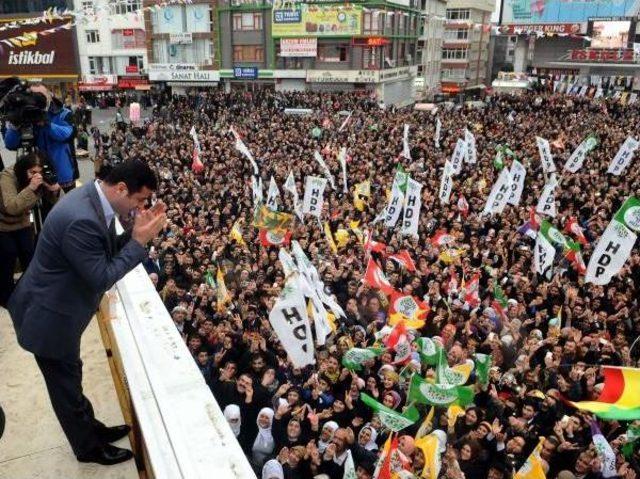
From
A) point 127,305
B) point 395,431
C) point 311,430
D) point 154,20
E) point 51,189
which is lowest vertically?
point 311,430

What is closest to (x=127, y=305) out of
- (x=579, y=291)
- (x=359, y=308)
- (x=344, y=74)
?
(x=359, y=308)

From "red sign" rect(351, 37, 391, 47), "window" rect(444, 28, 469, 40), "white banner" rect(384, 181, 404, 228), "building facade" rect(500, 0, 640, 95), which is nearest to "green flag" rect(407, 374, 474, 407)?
"white banner" rect(384, 181, 404, 228)

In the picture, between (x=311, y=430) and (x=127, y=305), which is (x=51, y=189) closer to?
(x=127, y=305)

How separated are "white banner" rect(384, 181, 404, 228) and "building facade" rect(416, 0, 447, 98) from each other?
42.6 metres

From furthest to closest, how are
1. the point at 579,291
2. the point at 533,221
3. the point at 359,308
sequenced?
the point at 533,221, the point at 579,291, the point at 359,308

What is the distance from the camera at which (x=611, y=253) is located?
27.5 ft

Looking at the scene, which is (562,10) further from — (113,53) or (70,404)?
(70,404)

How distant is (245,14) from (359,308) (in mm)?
39011

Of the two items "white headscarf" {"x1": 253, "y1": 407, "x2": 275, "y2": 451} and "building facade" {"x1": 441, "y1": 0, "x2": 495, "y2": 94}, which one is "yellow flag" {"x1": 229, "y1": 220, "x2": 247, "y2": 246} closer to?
"white headscarf" {"x1": 253, "y1": 407, "x2": 275, "y2": 451}

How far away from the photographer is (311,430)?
5.57 meters

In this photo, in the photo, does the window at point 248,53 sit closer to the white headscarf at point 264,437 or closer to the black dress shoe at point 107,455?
the white headscarf at point 264,437

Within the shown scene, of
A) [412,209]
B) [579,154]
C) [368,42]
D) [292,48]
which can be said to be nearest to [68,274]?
[412,209]

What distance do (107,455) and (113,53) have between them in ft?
155

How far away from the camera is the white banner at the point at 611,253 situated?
826cm
